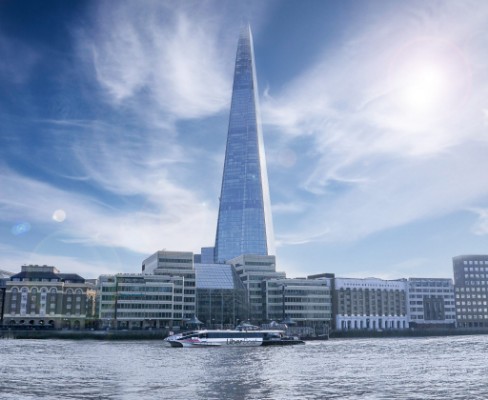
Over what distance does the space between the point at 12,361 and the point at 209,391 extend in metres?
43.2

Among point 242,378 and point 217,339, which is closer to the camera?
point 242,378

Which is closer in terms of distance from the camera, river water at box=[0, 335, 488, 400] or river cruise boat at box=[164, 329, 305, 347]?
river water at box=[0, 335, 488, 400]

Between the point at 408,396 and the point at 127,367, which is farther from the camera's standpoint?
the point at 127,367

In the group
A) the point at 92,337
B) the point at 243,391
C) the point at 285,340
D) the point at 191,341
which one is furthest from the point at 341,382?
the point at 92,337

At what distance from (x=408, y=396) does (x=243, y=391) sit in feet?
45.8

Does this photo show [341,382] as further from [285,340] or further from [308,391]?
[285,340]

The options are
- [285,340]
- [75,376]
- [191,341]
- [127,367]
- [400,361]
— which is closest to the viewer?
[75,376]

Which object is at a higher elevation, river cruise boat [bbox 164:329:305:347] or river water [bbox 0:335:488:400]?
river cruise boat [bbox 164:329:305:347]

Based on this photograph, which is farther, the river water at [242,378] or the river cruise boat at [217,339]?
the river cruise boat at [217,339]

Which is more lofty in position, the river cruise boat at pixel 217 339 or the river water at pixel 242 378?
the river cruise boat at pixel 217 339

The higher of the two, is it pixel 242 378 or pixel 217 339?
pixel 217 339

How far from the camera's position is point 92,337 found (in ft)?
595

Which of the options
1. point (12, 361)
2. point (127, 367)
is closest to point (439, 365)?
point (127, 367)

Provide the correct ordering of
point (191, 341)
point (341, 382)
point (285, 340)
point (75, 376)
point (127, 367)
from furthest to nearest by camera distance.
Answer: point (285, 340) → point (191, 341) → point (127, 367) → point (75, 376) → point (341, 382)
